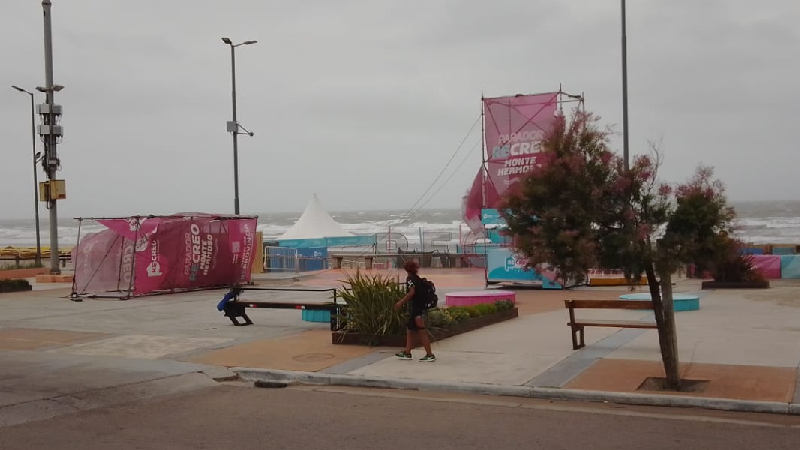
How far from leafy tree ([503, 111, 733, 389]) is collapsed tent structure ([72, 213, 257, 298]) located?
1583 cm

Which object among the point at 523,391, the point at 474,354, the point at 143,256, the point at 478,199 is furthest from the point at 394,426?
the point at 478,199

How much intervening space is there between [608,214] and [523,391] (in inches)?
85.8

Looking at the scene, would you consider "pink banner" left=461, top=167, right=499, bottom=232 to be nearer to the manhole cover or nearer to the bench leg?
the bench leg

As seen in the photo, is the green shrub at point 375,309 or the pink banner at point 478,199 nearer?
the green shrub at point 375,309

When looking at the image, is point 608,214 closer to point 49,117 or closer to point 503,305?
point 503,305

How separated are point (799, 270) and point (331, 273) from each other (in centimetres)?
1685

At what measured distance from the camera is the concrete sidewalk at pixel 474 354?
887cm

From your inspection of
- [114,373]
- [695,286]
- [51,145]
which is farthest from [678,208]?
[51,145]

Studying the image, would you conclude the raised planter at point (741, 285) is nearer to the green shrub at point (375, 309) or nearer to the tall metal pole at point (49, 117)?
the green shrub at point (375, 309)

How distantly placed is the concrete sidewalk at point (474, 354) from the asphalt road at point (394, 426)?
576 mm

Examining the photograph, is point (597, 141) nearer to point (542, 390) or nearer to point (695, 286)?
point (542, 390)

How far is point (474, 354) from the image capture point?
1116cm

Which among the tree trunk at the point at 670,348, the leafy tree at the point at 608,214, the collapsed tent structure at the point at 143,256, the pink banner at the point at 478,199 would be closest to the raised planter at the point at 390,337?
the leafy tree at the point at 608,214

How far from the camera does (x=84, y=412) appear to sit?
26.9 feet
